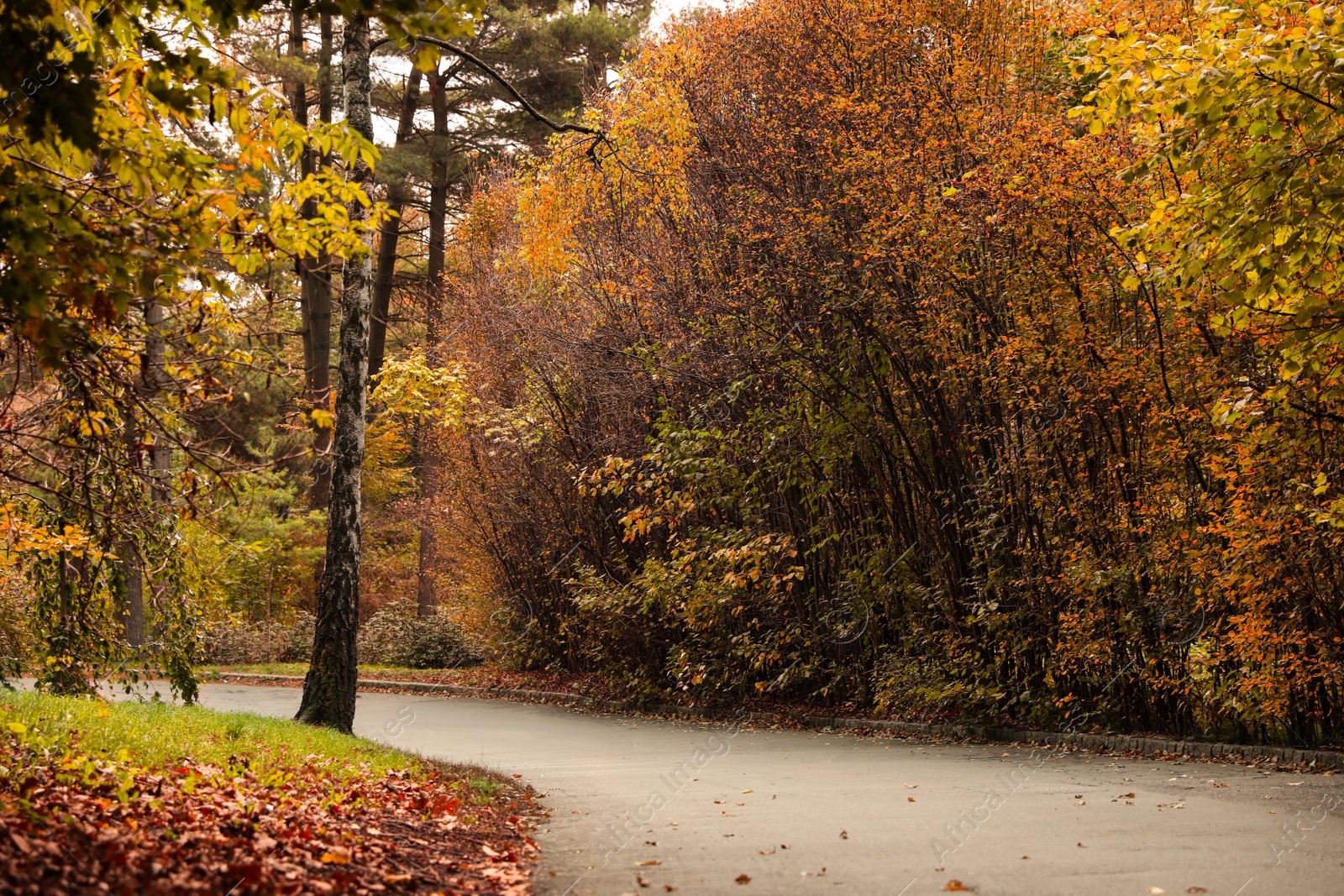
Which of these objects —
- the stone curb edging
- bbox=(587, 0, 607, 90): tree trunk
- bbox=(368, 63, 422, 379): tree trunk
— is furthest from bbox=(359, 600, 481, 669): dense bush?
bbox=(587, 0, 607, 90): tree trunk

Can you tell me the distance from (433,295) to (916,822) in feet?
80.3

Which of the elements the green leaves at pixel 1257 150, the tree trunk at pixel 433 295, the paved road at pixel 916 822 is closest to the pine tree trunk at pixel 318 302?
the tree trunk at pixel 433 295

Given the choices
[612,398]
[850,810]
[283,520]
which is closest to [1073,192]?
[850,810]

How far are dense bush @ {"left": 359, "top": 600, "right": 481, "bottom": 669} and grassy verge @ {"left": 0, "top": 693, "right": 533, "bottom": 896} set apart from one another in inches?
622

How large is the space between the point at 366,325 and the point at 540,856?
6.56 meters

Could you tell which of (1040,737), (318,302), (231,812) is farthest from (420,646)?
(231,812)

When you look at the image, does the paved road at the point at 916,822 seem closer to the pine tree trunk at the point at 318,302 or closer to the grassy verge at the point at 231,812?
the grassy verge at the point at 231,812

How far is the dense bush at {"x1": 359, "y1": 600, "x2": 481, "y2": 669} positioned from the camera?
25641 mm

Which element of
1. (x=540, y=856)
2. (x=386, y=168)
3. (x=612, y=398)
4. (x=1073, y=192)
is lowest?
(x=540, y=856)

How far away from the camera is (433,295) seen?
29516mm

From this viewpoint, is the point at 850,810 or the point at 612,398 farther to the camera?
the point at 612,398

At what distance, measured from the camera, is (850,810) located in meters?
7.88

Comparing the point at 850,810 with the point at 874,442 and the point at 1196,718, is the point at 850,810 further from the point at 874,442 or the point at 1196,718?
the point at 874,442

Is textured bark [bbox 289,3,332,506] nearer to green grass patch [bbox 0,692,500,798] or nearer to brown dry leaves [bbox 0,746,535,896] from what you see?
green grass patch [bbox 0,692,500,798]
